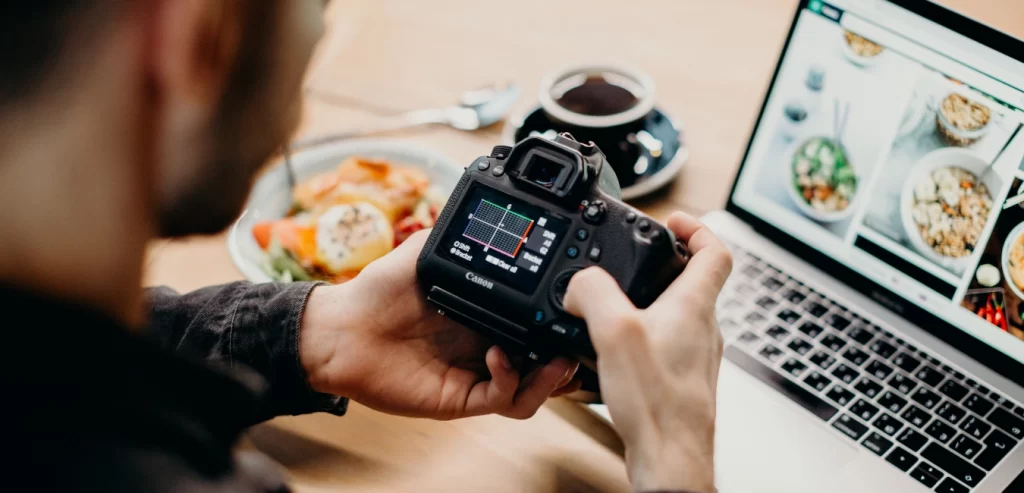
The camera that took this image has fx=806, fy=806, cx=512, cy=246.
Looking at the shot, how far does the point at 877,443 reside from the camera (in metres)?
0.73

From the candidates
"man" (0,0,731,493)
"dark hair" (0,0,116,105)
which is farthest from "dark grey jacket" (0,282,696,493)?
"dark hair" (0,0,116,105)

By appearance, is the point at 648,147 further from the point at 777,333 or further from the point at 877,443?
the point at 877,443

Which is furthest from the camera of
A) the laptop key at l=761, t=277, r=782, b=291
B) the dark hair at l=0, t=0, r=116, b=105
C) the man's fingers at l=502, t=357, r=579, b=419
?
the laptop key at l=761, t=277, r=782, b=291

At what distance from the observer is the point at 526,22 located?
127cm

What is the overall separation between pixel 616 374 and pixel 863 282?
16.2 inches

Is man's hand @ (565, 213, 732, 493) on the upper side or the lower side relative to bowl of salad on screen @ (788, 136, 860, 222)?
lower

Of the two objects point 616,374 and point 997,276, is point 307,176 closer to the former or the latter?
point 616,374

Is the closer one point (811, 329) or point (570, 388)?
point (570, 388)

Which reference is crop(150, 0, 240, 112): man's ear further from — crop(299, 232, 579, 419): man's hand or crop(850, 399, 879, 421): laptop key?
crop(850, 399, 879, 421): laptop key

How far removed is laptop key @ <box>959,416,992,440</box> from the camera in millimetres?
733

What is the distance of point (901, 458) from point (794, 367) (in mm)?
124

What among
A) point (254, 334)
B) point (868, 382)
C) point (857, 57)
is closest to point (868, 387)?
point (868, 382)

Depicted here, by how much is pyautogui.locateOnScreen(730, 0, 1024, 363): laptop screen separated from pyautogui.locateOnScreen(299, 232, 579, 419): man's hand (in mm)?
349

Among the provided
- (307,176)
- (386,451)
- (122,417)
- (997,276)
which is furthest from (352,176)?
(997,276)
